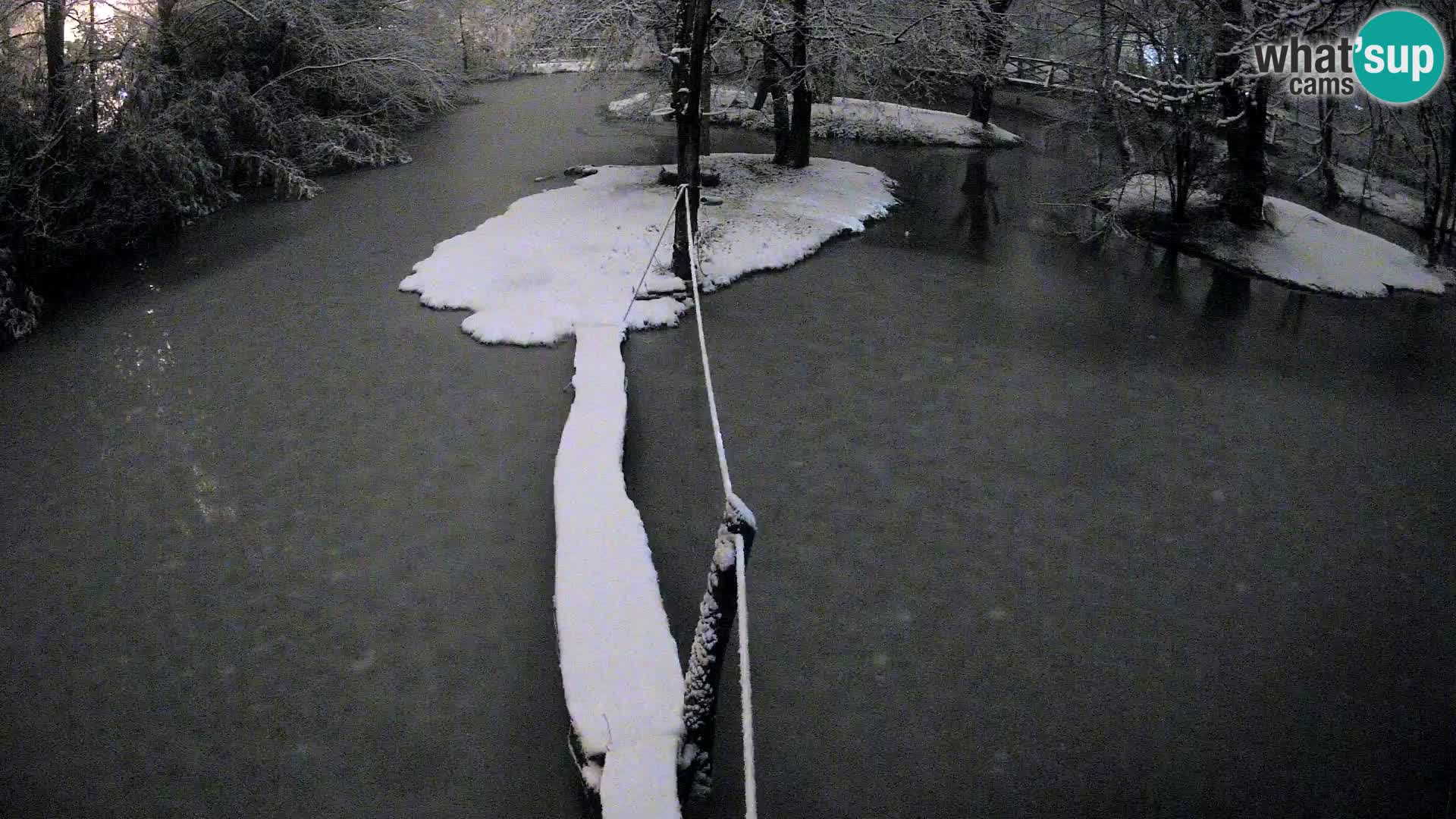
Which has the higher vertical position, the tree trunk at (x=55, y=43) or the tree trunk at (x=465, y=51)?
the tree trunk at (x=465, y=51)

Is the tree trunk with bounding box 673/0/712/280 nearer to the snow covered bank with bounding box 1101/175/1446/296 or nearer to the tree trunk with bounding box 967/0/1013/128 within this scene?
the snow covered bank with bounding box 1101/175/1446/296

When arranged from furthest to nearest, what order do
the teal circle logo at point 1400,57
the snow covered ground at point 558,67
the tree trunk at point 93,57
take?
the snow covered ground at point 558,67 < the teal circle logo at point 1400,57 < the tree trunk at point 93,57

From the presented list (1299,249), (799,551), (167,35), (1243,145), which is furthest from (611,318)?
(167,35)

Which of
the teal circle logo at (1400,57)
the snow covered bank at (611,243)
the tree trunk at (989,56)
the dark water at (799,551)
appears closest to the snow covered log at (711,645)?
the dark water at (799,551)

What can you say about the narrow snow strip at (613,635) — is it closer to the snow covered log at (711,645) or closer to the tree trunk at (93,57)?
the snow covered log at (711,645)

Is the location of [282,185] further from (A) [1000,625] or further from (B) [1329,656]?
(B) [1329,656]

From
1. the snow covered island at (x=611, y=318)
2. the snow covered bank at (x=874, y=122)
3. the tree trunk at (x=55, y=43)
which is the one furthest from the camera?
the snow covered bank at (x=874, y=122)
